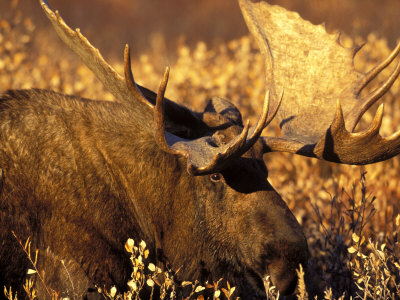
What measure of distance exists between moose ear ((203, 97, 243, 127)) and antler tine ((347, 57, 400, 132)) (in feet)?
2.31

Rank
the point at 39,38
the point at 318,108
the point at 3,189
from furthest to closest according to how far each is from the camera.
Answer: the point at 39,38, the point at 318,108, the point at 3,189

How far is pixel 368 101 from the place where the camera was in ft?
13.5

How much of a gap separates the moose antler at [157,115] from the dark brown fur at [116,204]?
398mm

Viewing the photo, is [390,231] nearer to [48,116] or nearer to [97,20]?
[48,116]

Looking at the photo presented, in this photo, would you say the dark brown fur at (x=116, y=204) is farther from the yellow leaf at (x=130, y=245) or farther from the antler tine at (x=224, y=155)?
the antler tine at (x=224, y=155)

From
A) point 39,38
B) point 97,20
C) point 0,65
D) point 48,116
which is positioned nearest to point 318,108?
point 48,116

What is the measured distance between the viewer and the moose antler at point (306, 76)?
4.21 metres

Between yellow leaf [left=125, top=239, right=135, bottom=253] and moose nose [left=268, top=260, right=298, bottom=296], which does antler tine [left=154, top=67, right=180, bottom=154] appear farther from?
moose nose [left=268, top=260, right=298, bottom=296]

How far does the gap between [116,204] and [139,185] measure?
0.20 meters

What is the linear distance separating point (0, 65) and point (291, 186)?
3.59 meters

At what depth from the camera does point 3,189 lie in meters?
3.56

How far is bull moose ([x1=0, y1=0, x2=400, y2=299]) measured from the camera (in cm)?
355

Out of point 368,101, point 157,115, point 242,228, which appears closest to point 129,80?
point 157,115

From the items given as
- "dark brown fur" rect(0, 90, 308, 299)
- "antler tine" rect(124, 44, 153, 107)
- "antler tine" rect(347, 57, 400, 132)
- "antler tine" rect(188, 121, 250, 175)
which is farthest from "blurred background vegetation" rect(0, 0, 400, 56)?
"antler tine" rect(188, 121, 250, 175)
